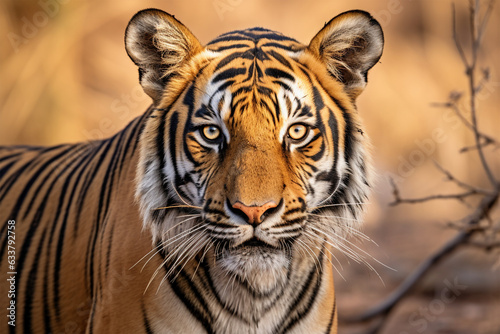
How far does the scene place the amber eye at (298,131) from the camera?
179 cm

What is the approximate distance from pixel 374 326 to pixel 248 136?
84.8 inches

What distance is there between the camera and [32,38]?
5477mm

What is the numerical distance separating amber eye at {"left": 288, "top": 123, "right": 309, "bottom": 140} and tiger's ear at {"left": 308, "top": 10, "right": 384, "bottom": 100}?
255 mm

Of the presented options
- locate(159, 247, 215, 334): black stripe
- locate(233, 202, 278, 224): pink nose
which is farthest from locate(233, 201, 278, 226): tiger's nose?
locate(159, 247, 215, 334): black stripe

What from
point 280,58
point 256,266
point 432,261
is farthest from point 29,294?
point 432,261

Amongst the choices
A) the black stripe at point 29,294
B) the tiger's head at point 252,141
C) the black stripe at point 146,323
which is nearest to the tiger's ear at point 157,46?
the tiger's head at point 252,141

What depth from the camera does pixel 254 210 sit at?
160cm

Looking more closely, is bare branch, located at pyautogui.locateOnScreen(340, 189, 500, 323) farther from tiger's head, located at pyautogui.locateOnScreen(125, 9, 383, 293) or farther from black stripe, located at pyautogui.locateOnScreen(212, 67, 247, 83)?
black stripe, located at pyautogui.locateOnScreen(212, 67, 247, 83)

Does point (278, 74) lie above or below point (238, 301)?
above

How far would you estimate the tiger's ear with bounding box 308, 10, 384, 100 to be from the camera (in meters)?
1.91

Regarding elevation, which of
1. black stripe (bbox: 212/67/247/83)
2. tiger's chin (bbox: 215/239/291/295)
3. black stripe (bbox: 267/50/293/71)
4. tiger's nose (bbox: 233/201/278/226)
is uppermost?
black stripe (bbox: 267/50/293/71)

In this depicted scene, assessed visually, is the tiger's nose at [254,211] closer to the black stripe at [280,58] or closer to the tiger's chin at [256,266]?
the tiger's chin at [256,266]

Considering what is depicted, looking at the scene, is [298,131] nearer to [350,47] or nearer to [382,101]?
[350,47]

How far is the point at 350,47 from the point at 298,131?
0.35 meters
